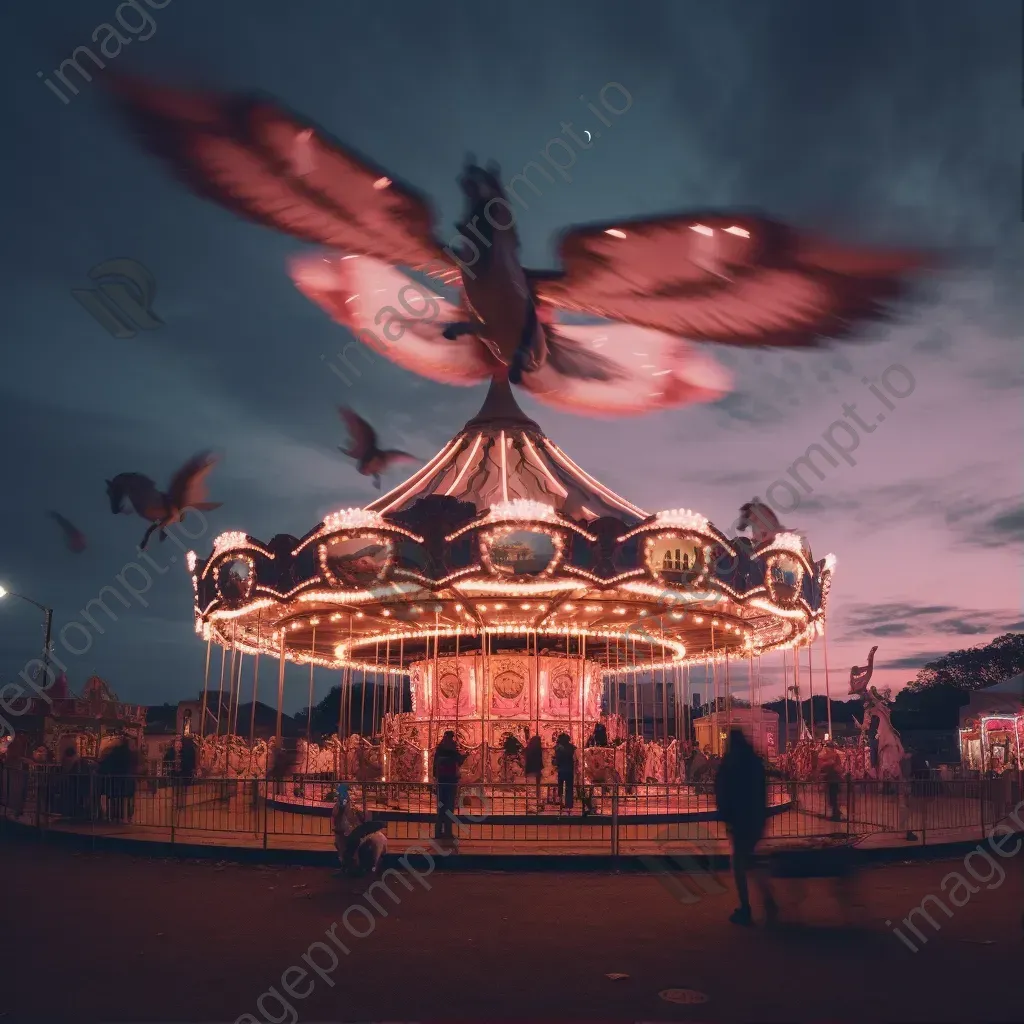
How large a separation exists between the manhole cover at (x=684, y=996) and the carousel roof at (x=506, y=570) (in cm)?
953

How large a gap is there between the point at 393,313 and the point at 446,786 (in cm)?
1157

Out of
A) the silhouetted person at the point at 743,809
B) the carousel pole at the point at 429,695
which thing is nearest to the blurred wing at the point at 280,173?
the carousel pole at the point at 429,695

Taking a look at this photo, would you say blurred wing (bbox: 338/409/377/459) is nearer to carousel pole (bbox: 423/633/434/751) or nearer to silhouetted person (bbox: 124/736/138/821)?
carousel pole (bbox: 423/633/434/751)

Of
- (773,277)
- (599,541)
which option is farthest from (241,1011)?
(773,277)

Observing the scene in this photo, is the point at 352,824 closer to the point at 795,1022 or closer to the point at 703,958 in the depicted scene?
the point at 703,958

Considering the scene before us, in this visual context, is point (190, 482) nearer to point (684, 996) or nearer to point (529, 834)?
point (529, 834)

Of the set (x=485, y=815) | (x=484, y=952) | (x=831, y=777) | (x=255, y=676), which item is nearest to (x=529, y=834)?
(x=485, y=815)

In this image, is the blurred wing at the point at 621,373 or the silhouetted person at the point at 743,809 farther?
the blurred wing at the point at 621,373

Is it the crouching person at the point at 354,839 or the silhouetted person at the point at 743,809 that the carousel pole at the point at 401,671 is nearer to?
the crouching person at the point at 354,839

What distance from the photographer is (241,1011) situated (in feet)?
17.3

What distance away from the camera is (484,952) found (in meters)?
6.69

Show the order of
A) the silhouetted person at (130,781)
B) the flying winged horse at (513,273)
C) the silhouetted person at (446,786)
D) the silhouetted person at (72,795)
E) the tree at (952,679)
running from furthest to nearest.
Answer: the tree at (952,679) → the silhouetted person at (72,795) → the silhouetted person at (130,781) → the flying winged horse at (513,273) → the silhouetted person at (446,786)

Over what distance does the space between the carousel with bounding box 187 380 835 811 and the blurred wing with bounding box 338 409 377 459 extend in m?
1.18

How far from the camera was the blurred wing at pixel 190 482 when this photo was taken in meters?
17.9
